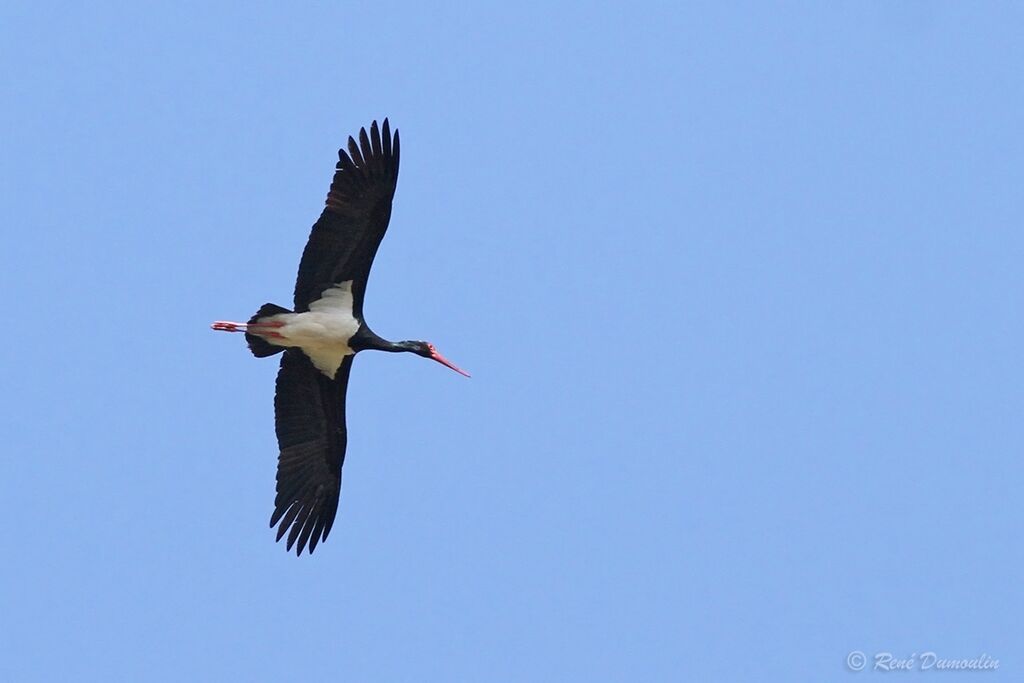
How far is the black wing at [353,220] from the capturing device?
2139cm

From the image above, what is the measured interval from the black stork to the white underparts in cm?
1

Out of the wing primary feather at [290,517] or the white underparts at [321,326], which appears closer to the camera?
the white underparts at [321,326]

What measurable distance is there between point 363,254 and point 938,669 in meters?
7.61

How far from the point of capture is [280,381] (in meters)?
22.5

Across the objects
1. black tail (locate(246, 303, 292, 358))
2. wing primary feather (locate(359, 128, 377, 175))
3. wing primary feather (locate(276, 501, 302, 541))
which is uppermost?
wing primary feather (locate(359, 128, 377, 175))

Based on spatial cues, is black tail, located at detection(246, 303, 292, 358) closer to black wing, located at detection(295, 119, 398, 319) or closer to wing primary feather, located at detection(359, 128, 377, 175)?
black wing, located at detection(295, 119, 398, 319)

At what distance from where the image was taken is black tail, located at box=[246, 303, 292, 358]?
2164 centimetres

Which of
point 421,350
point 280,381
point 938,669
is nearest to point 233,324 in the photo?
point 280,381

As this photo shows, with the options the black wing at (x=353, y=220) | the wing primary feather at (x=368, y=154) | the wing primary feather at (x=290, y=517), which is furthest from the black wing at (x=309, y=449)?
the wing primary feather at (x=368, y=154)

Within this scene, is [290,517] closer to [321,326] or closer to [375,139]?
[321,326]

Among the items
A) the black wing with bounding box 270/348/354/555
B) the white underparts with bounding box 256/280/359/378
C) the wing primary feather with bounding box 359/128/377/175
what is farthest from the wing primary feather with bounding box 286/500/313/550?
the wing primary feather with bounding box 359/128/377/175

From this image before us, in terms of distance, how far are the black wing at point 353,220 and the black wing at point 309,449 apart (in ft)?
3.53

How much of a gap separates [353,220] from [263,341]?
1691 mm

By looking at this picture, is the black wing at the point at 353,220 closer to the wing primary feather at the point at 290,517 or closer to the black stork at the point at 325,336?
the black stork at the point at 325,336
